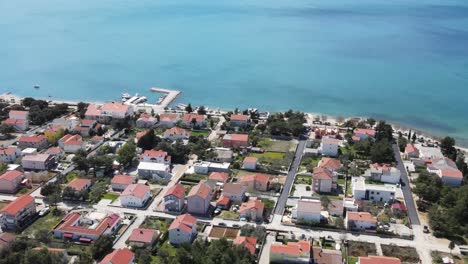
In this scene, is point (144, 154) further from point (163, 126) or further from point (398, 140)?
point (398, 140)

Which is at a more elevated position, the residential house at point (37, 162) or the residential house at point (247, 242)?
the residential house at point (247, 242)

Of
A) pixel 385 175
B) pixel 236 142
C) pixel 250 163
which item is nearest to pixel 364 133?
pixel 385 175

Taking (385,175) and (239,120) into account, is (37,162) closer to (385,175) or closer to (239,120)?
(239,120)

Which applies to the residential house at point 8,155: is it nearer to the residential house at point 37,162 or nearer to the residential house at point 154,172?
the residential house at point 37,162

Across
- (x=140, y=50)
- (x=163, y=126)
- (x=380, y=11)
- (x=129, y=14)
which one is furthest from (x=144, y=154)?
(x=380, y=11)

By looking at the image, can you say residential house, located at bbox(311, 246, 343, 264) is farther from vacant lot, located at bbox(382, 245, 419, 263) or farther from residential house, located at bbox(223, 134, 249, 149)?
residential house, located at bbox(223, 134, 249, 149)

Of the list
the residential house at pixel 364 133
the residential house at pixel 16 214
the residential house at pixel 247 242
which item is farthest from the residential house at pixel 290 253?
the residential house at pixel 364 133

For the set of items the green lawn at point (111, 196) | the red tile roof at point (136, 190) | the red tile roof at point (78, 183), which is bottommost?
the green lawn at point (111, 196)
